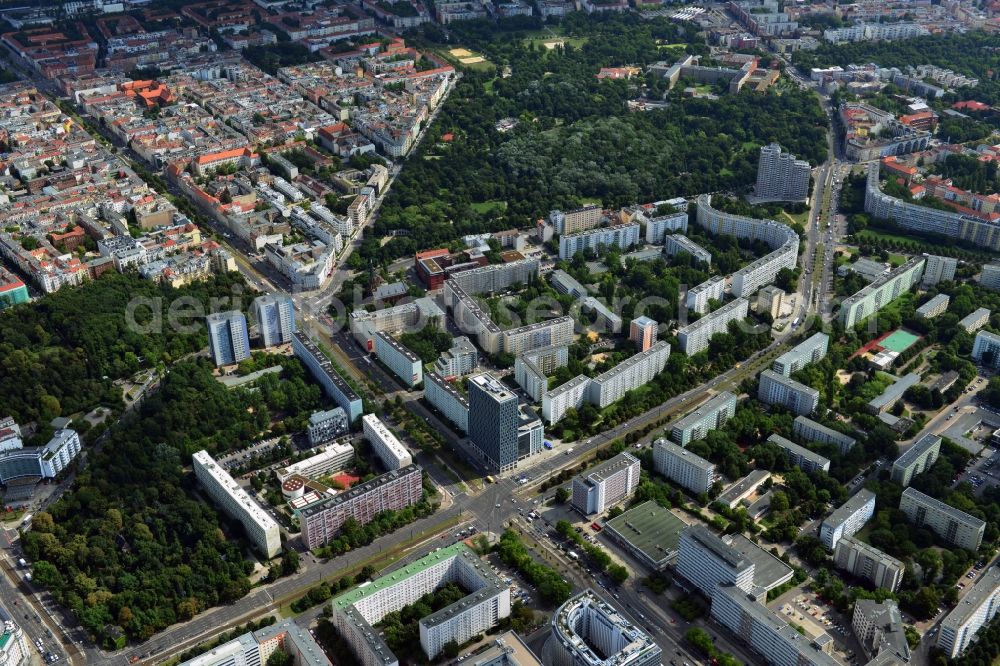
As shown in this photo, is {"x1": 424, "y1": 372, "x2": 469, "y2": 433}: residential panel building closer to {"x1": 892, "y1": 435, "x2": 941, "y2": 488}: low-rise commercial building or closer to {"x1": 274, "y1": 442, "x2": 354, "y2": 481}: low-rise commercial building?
{"x1": 274, "y1": 442, "x2": 354, "y2": 481}: low-rise commercial building

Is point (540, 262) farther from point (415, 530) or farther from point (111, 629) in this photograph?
point (111, 629)

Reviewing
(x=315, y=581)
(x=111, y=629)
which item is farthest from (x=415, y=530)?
(x=111, y=629)

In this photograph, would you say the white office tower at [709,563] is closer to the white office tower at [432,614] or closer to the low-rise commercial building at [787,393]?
the white office tower at [432,614]

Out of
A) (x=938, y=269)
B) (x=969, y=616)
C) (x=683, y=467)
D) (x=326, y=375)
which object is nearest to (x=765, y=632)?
(x=969, y=616)

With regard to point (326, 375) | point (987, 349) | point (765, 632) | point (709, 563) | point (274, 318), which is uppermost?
point (274, 318)

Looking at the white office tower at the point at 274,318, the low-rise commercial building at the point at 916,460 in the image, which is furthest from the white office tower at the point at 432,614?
the white office tower at the point at 274,318

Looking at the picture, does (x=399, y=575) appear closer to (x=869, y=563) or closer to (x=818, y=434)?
(x=869, y=563)

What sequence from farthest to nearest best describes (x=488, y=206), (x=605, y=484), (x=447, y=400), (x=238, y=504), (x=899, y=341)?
(x=488, y=206) → (x=899, y=341) → (x=447, y=400) → (x=605, y=484) → (x=238, y=504)
